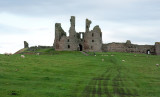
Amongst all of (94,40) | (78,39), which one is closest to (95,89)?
(94,40)

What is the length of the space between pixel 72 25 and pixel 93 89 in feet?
233

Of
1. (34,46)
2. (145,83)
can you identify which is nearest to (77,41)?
(34,46)

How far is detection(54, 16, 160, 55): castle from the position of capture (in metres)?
92.8

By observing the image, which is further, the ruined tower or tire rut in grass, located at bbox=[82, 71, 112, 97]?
the ruined tower

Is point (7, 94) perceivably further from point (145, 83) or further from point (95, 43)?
point (95, 43)

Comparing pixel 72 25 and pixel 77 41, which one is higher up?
pixel 72 25

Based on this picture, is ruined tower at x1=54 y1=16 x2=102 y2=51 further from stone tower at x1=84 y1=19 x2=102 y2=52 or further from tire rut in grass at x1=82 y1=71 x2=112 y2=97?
tire rut in grass at x1=82 y1=71 x2=112 y2=97

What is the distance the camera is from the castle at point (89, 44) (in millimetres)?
92750

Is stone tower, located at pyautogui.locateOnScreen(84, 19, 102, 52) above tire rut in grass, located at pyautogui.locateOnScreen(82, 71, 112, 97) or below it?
above

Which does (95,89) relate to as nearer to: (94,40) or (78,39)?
(94,40)

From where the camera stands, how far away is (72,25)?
94.5 m

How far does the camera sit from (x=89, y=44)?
92875mm

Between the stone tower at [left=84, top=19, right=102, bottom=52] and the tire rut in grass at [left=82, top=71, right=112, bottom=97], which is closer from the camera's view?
the tire rut in grass at [left=82, top=71, right=112, bottom=97]

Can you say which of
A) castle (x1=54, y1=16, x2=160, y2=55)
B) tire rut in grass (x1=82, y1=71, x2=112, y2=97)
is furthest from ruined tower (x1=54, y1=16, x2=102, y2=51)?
tire rut in grass (x1=82, y1=71, x2=112, y2=97)
